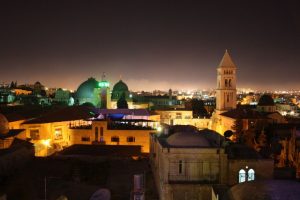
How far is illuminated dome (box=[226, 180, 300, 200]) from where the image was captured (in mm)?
14828

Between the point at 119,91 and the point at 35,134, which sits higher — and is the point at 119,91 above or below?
above

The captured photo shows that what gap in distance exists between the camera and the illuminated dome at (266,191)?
14828 mm

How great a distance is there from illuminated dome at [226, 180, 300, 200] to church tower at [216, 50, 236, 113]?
3842 cm

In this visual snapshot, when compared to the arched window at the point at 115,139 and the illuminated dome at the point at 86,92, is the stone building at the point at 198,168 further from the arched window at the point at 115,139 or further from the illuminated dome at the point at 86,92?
the illuminated dome at the point at 86,92

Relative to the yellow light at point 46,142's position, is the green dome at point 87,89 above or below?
above

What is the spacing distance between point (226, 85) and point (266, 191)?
40193 millimetres

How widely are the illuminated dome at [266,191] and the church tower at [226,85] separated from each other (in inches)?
1513

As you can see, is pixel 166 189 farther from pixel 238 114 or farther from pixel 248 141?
pixel 238 114

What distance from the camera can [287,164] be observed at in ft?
90.3

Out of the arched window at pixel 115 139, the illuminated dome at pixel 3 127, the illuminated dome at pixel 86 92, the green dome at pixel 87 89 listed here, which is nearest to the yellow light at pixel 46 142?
the illuminated dome at pixel 3 127

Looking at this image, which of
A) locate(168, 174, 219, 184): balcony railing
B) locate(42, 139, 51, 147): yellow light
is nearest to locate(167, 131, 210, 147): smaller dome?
locate(168, 174, 219, 184): balcony railing

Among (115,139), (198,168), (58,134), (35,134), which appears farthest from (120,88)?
(198,168)

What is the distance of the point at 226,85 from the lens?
54188 mm

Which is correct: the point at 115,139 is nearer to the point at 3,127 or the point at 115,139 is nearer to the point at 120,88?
the point at 3,127
